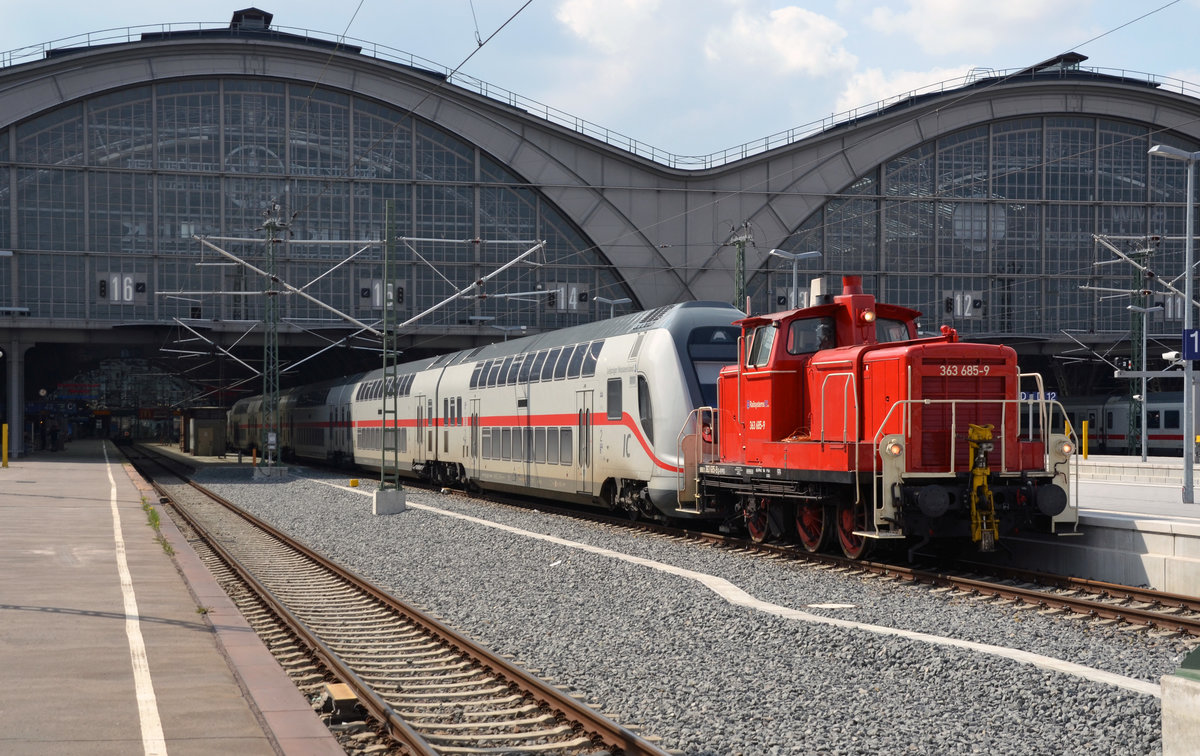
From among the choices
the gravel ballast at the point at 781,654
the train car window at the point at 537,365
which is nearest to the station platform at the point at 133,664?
the gravel ballast at the point at 781,654

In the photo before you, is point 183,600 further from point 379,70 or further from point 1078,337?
point 1078,337

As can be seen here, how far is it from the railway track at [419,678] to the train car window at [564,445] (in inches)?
302

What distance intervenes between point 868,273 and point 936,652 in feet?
182

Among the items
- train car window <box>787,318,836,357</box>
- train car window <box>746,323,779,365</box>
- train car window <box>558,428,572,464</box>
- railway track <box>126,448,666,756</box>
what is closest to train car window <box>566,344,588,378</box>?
train car window <box>558,428,572,464</box>

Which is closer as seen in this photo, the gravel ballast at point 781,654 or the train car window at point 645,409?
the gravel ballast at point 781,654

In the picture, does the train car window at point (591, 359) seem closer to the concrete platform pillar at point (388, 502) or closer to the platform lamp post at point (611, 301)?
the concrete platform pillar at point (388, 502)

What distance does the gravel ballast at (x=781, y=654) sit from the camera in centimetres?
775

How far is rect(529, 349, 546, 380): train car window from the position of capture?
25.7m

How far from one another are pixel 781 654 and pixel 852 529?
5451 mm

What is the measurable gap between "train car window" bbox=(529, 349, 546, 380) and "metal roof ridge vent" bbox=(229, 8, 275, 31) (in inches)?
1738

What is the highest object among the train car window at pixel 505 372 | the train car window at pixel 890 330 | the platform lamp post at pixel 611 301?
the platform lamp post at pixel 611 301

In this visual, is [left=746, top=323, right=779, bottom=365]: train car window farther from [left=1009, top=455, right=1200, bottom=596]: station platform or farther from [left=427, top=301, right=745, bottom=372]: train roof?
[left=1009, top=455, right=1200, bottom=596]: station platform

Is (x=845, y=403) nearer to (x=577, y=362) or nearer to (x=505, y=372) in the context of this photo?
(x=577, y=362)

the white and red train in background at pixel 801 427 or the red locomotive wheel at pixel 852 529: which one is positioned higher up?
the white and red train in background at pixel 801 427
